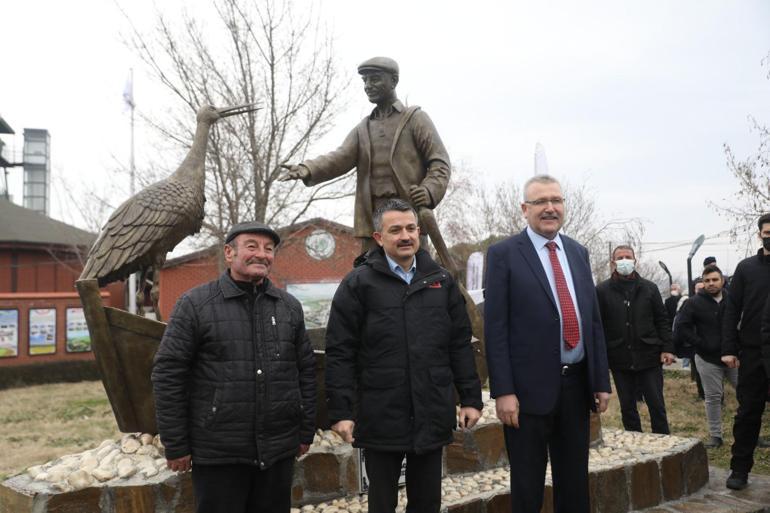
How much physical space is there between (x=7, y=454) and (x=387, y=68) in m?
6.14

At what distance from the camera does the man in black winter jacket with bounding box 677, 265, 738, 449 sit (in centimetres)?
643

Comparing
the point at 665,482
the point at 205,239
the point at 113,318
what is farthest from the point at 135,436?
the point at 205,239

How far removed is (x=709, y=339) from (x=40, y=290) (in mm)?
22713

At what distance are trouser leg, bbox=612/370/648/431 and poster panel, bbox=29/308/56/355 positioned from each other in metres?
15.2

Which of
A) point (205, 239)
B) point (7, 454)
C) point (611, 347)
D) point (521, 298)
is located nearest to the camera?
point (521, 298)

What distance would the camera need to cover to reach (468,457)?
15.4 feet

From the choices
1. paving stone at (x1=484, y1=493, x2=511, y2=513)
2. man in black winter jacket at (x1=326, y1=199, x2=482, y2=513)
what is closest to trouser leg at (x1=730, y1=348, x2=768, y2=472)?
paving stone at (x1=484, y1=493, x2=511, y2=513)

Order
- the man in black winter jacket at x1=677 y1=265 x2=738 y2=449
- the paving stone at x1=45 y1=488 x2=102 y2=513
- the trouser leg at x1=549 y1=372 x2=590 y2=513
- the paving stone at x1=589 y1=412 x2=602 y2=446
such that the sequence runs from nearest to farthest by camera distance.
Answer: the trouser leg at x1=549 y1=372 x2=590 y2=513, the paving stone at x1=45 y1=488 x2=102 y2=513, the paving stone at x1=589 y1=412 x2=602 y2=446, the man in black winter jacket at x1=677 y1=265 x2=738 y2=449

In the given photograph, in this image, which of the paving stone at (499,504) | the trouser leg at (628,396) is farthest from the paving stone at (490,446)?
the trouser leg at (628,396)

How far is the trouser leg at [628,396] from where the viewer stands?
5938 mm

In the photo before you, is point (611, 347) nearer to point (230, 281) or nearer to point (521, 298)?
point (521, 298)

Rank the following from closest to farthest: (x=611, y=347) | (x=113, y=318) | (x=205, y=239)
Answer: (x=113, y=318), (x=611, y=347), (x=205, y=239)

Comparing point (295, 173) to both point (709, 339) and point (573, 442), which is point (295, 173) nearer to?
point (573, 442)

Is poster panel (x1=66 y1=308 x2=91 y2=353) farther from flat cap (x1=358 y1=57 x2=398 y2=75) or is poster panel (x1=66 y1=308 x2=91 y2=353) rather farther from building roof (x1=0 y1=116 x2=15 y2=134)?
building roof (x1=0 y1=116 x2=15 y2=134)
